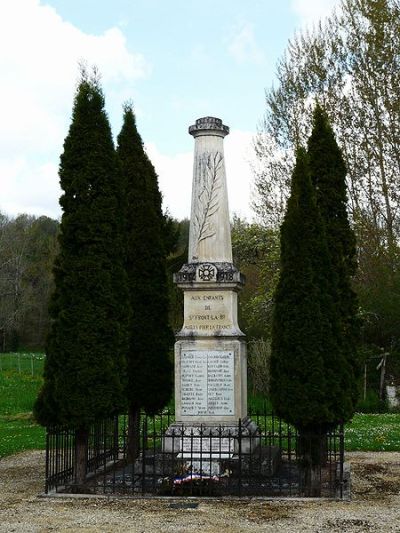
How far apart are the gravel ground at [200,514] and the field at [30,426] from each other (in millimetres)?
5501

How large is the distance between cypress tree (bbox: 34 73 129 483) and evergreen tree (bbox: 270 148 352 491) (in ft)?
8.37

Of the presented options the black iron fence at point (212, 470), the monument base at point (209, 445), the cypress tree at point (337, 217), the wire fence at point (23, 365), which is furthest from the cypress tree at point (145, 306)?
the wire fence at point (23, 365)

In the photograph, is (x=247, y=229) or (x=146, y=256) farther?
(x=247, y=229)

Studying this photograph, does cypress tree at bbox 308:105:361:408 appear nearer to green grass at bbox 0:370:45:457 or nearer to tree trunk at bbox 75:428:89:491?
tree trunk at bbox 75:428:89:491

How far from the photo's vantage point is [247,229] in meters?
31.5

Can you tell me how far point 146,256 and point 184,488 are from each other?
500cm

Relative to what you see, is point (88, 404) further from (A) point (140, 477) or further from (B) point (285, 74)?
(B) point (285, 74)

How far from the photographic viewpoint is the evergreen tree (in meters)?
10.8

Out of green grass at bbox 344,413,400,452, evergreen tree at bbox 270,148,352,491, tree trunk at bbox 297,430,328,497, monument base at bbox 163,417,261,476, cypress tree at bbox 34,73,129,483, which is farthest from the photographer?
green grass at bbox 344,413,400,452

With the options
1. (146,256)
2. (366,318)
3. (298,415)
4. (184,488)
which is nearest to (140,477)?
(184,488)

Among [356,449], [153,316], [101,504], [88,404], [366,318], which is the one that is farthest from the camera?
[366,318]

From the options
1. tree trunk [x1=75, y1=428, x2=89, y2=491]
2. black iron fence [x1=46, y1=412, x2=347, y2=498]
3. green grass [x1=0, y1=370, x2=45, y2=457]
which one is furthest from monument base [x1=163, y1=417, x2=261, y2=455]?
green grass [x1=0, y1=370, x2=45, y2=457]

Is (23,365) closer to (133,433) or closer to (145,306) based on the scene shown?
(133,433)

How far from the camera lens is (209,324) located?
12.5 metres
